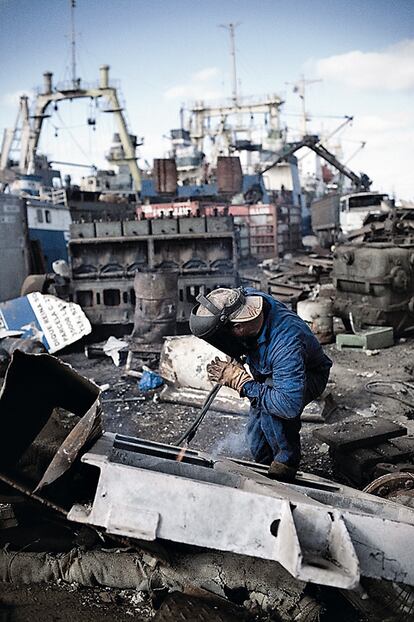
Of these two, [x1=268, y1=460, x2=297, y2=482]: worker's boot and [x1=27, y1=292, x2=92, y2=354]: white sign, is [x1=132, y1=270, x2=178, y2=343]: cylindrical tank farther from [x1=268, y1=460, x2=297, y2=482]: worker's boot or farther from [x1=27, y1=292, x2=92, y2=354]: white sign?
[x1=268, y1=460, x2=297, y2=482]: worker's boot

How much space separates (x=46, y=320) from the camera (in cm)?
748

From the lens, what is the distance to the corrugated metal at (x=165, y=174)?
1784cm

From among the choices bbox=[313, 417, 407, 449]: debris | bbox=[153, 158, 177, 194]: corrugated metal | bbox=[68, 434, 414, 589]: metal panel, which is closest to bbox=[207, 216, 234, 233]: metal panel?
bbox=[313, 417, 407, 449]: debris

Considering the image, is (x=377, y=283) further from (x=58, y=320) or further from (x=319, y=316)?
(x=58, y=320)

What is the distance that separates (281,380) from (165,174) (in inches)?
636

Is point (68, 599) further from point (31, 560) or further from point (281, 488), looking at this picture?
point (281, 488)

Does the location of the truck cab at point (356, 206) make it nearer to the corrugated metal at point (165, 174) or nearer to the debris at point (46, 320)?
the corrugated metal at point (165, 174)

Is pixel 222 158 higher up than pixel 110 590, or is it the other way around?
pixel 222 158


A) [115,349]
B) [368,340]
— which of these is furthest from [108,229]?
[368,340]

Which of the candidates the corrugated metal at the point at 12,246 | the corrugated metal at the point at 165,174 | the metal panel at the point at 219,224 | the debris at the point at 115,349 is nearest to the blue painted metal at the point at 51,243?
the corrugated metal at the point at 12,246

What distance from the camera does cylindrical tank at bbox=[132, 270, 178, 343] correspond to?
6910mm

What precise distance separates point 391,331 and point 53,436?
5661 millimetres

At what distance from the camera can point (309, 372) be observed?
10.7ft

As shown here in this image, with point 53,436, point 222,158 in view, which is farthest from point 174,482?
point 222,158
